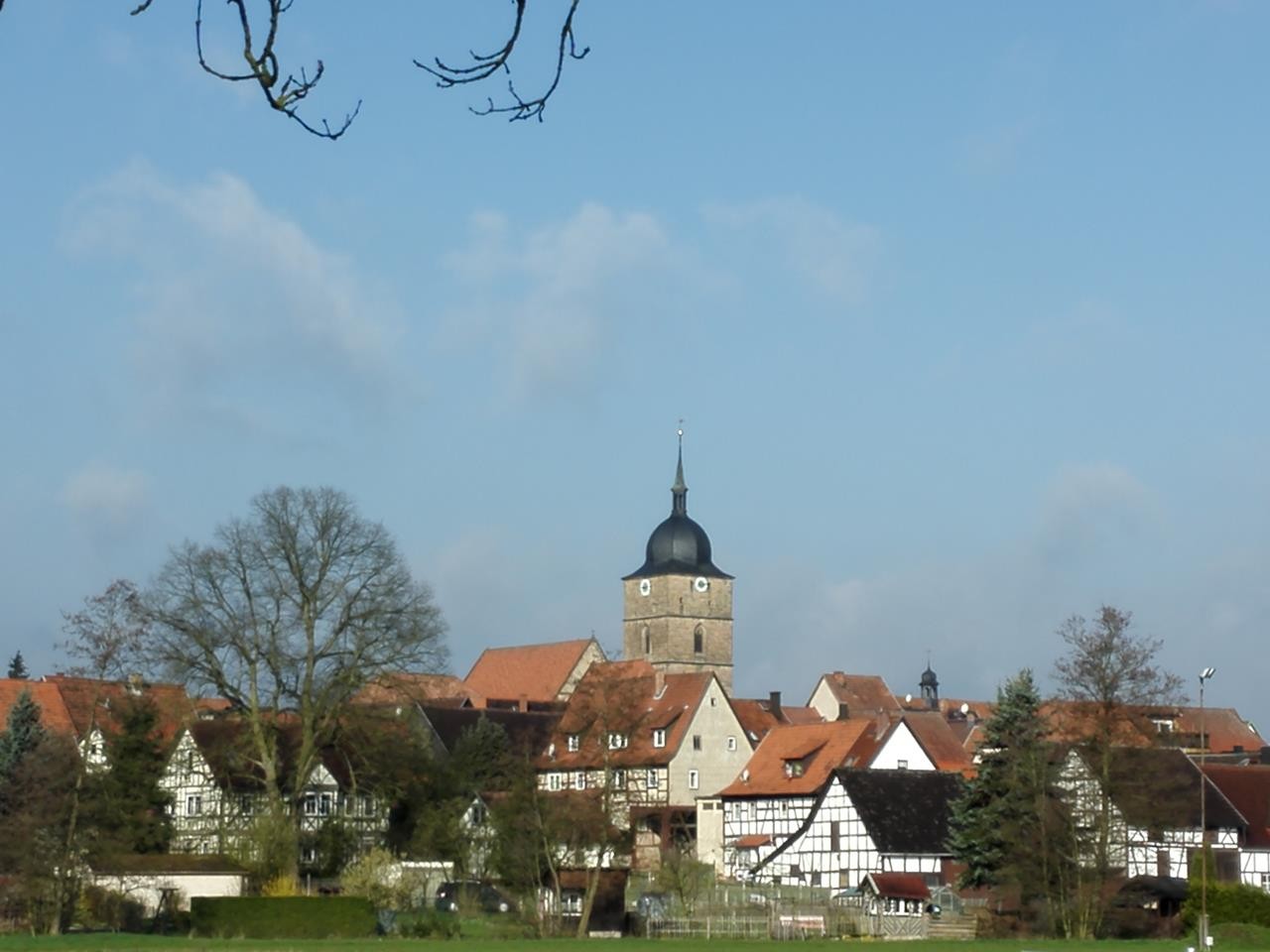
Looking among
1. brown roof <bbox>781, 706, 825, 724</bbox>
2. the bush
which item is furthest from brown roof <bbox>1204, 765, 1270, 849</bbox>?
brown roof <bbox>781, 706, 825, 724</bbox>

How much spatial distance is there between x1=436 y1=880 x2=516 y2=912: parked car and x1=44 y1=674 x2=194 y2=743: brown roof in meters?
9.51

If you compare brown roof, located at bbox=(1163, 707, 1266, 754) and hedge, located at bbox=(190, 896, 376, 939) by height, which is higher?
brown roof, located at bbox=(1163, 707, 1266, 754)

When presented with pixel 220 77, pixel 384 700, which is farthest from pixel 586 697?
pixel 220 77

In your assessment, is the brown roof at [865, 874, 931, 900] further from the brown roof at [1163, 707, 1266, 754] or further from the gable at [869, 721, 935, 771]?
the brown roof at [1163, 707, 1266, 754]

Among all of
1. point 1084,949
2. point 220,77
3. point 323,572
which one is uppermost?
point 323,572

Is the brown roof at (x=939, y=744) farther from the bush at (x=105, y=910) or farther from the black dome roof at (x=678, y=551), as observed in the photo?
the black dome roof at (x=678, y=551)

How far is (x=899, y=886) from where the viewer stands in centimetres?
6353

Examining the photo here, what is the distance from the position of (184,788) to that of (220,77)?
6246cm

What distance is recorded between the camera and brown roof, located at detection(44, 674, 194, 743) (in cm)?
5206

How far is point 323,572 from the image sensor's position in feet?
190

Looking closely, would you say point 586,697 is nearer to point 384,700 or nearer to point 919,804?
point 384,700

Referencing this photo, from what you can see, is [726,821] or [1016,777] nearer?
[1016,777]

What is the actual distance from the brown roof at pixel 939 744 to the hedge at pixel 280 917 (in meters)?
31.7

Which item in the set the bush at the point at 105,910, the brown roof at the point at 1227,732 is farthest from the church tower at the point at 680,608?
the bush at the point at 105,910
